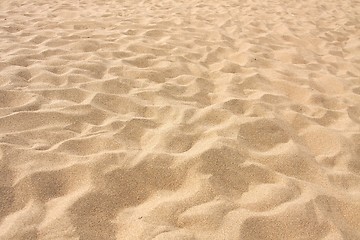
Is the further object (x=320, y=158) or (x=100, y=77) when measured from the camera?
(x=100, y=77)

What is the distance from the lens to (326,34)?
430cm

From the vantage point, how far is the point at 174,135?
6.61ft

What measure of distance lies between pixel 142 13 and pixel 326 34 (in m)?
2.41

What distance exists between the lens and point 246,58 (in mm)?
3324

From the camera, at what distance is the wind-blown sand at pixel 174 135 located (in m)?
1.47

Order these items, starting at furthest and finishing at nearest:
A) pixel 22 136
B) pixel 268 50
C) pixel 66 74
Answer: pixel 268 50 < pixel 66 74 < pixel 22 136

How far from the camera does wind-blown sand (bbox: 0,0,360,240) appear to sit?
4.83 feet

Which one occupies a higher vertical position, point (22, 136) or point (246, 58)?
point (22, 136)

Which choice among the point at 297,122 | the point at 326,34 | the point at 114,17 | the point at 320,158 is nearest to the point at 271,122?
the point at 297,122

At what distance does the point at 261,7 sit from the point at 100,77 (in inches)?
142

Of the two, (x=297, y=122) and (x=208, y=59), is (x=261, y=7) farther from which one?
(x=297, y=122)

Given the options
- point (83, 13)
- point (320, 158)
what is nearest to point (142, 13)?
point (83, 13)

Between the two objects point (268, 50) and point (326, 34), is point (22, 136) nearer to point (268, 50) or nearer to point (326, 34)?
point (268, 50)

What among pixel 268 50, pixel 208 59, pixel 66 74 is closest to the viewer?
pixel 66 74
